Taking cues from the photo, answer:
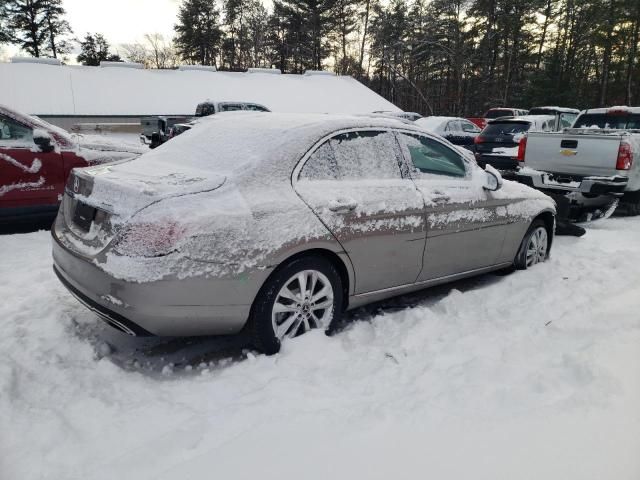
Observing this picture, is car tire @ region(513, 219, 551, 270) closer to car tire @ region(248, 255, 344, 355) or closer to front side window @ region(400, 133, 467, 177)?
front side window @ region(400, 133, 467, 177)

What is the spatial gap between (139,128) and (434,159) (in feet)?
71.4

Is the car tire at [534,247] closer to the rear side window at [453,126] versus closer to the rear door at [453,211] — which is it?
the rear door at [453,211]

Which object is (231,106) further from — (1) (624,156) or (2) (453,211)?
(2) (453,211)

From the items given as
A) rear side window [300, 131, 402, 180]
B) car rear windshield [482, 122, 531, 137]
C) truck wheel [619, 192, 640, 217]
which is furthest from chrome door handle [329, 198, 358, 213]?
car rear windshield [482, 122, 531, 137]

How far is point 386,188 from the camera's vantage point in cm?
358

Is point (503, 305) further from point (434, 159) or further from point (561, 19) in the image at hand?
point (561, 19)

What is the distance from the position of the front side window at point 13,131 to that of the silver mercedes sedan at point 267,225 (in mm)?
2904

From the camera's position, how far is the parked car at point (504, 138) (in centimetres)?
1288

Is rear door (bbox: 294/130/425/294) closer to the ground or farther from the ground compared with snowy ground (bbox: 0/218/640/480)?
farther from the ground

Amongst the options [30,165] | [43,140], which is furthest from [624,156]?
[30,165]

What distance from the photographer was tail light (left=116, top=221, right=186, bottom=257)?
2.61 meters

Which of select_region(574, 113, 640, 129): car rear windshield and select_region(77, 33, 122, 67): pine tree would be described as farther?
select_region(77, 33, 122, 67): pine tree

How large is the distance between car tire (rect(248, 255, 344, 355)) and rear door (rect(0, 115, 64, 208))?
3.96 metres

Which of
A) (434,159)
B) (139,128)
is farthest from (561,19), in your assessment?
(434,159)
